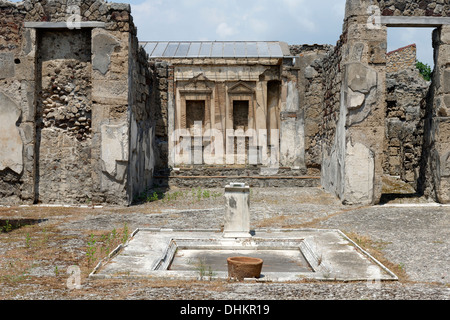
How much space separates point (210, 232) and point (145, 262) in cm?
164

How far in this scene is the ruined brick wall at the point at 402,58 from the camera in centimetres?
1770

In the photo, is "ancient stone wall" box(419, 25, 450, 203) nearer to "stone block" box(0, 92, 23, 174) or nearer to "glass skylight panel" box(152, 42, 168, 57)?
"stone block" box(0, 92, 23, 174)

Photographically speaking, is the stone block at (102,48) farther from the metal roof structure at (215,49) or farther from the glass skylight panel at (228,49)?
the glass skylight panel at (228,49)

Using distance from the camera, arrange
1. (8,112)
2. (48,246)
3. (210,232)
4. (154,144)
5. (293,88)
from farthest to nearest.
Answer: (293,88), (154,144), (8,112), (210,232), (48,246)

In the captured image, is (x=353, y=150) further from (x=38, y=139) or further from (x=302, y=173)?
(x=38, y=139)

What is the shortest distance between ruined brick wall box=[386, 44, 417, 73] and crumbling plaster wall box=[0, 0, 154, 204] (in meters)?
12.9

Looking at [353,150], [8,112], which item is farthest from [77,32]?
[353,150]

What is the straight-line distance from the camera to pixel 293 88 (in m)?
13.4

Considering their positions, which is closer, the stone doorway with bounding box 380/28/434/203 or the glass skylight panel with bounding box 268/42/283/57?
the stone doorway with bounding box 380/28/434/203

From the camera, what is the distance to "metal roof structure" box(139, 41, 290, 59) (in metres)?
16.2

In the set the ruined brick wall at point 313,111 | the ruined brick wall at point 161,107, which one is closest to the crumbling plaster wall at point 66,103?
the ruined brick wall at point 161,107

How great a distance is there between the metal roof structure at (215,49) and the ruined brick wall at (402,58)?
4752 mm

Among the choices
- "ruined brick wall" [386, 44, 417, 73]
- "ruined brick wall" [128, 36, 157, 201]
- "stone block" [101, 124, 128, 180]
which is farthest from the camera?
"ruined brick wall" [386, 44, 417, 73]

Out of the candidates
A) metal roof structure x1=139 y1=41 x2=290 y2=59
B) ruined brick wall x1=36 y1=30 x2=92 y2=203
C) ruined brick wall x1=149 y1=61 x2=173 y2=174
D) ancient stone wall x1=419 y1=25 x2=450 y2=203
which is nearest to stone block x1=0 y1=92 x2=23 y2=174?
ruined brick wall x1=36 y1=30 x2=92 y2=203
